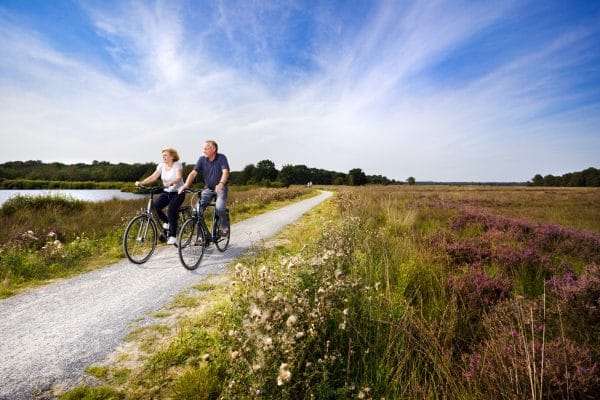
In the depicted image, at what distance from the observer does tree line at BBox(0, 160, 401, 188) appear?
45.6m

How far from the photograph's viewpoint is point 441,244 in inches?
231

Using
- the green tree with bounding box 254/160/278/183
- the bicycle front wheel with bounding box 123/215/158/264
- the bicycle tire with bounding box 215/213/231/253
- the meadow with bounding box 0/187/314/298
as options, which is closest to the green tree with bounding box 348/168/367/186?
the green tree with bounding box 254/160/278/183

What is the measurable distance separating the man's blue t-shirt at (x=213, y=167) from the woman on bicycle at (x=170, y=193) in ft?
1.88

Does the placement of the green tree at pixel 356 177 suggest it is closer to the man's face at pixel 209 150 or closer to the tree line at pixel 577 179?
the tree line at pixel 577 179

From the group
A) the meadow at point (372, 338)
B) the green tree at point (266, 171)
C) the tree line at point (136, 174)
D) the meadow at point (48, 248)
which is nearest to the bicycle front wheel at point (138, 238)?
the meadow at point (48, 248)

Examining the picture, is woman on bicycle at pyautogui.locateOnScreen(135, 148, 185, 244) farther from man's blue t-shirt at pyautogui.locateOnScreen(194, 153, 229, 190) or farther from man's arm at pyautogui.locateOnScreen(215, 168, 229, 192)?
man's arm at pyautogui.locateOnScreen(215, 168, 229, 192)

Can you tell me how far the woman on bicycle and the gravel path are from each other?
967mm

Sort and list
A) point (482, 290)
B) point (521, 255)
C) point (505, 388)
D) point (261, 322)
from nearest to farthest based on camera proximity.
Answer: point (261, 322) < point (505, 388) < point (482, 290) < point (521, 255)

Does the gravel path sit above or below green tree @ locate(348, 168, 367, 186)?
below

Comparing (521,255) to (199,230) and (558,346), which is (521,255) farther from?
(199,230)

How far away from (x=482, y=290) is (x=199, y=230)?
5.70 meters

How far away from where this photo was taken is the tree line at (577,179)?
7462cm

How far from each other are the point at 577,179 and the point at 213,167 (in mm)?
112824

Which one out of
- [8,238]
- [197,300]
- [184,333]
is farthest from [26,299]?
[8,238]
